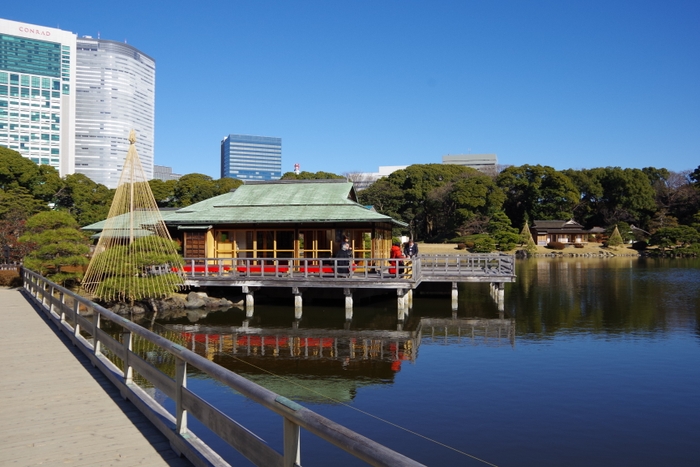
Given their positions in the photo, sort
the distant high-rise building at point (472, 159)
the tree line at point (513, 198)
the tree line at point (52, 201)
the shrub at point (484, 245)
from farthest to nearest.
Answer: the distant high-rise building at point (472, 159) → the tree line at point (513, 198) → the shrub at point (484, 245) → the tree line at point (52, 201)

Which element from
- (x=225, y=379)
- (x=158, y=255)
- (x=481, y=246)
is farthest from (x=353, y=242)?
(x=481, y=246)

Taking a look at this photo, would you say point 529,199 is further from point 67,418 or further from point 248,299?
point 67,418

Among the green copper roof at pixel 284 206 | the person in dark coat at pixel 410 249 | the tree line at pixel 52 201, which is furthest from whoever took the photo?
the person in dark coat at pixel 410 249

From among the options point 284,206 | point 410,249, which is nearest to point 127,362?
point 284,206

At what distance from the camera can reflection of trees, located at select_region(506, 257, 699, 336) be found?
806 inches

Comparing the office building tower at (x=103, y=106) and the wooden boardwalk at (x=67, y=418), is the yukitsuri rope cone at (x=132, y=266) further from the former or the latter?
the office building tower at (x=103, y=106)

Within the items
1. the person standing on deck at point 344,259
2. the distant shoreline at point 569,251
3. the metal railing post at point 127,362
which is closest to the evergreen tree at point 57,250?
the person standing on deck at point 344,259

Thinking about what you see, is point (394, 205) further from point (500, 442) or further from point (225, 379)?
point (225, 379)

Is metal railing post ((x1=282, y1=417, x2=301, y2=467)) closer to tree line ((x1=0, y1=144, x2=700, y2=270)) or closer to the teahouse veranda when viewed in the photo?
the teahouse veranda

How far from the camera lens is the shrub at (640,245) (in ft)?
221

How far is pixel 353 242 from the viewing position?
25859mm

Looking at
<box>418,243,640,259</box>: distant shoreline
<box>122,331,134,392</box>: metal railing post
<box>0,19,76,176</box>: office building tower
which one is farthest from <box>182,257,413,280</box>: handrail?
<box>0,19,76,176</box>: office building tower

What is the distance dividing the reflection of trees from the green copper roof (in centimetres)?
777

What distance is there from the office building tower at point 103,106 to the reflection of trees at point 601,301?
147m
